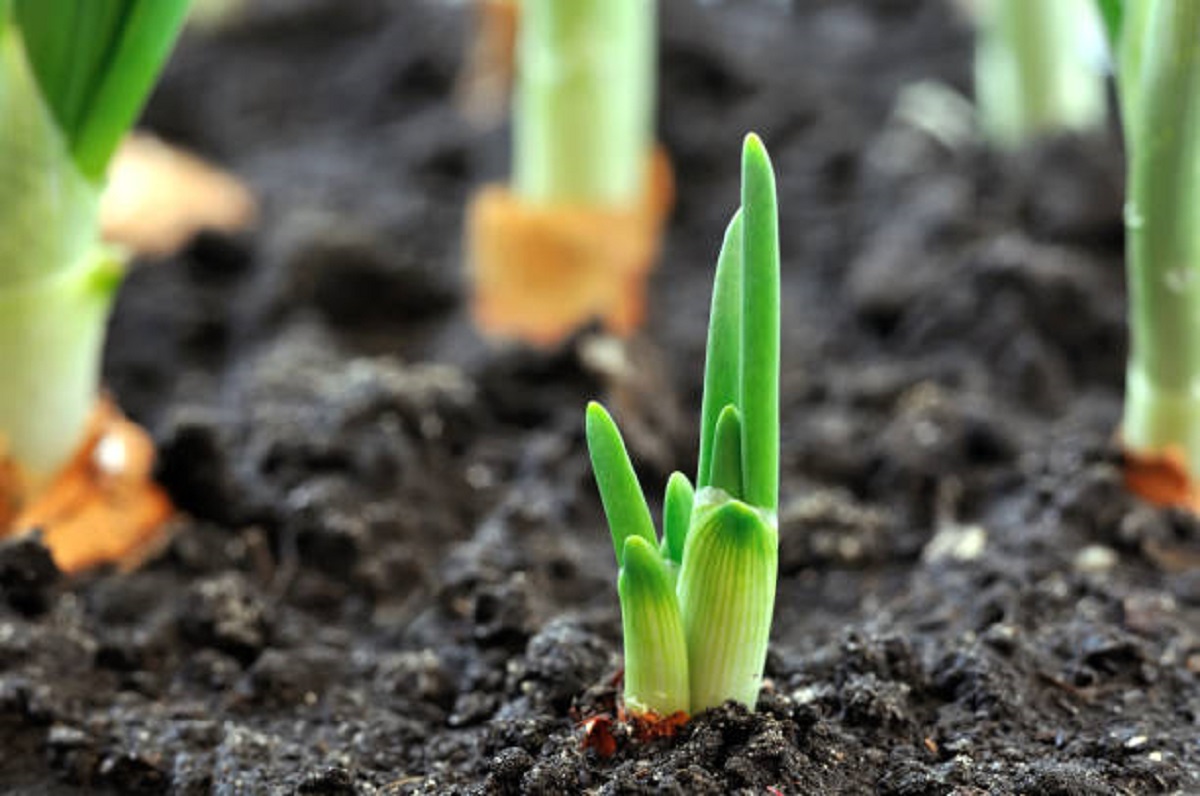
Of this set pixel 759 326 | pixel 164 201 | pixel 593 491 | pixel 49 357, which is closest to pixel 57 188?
pixel 49 357

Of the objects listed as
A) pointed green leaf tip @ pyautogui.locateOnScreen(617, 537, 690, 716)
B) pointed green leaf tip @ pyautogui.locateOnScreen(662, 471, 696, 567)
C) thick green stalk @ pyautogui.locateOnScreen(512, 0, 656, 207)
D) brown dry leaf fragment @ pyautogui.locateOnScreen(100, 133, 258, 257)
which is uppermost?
thick green stalk @ pyautogui.locateOnScreen(512, 0, 656, 207)

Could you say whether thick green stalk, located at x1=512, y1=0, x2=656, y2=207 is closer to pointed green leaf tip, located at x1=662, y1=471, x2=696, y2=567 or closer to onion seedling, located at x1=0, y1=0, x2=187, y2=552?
onion seedling, located at x1=0, y1=0, x2=187, y2=552

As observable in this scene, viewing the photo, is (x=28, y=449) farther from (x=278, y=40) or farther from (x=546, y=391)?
(x=278, y=40)

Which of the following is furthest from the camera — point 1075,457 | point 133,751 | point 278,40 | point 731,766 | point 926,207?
point 278,40

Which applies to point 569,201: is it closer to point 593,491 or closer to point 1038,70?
point 593,491

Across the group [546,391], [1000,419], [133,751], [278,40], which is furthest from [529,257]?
A: [278,40]

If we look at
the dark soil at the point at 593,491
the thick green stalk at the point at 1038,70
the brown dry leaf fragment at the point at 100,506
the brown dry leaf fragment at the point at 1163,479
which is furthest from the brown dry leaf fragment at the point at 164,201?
the brown dry leaf fragment at the point at 1163,479

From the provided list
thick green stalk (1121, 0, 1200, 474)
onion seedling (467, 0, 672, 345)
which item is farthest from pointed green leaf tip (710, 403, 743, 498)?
onion seedling (467, 0, 672, 345)
